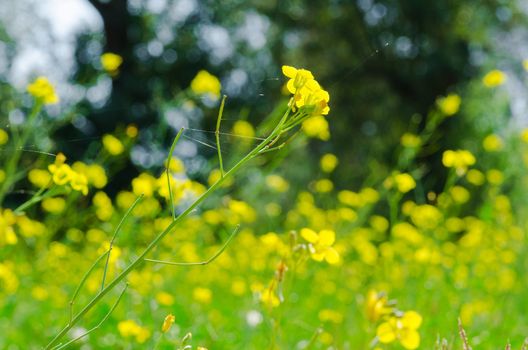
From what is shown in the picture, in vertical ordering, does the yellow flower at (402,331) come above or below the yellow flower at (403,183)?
above

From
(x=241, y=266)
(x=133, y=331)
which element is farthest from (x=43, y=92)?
(x=241, y=266)

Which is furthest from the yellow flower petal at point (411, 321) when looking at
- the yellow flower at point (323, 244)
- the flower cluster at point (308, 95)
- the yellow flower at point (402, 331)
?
the flower cluster at point (308, 95)

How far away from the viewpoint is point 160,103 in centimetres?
220

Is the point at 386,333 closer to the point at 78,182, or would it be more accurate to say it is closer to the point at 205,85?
the point at 78,182

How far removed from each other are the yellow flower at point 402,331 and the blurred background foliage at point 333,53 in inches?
293

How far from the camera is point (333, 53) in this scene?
32.9 ft

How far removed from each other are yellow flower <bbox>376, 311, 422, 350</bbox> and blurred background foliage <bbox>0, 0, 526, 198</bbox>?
7437 millimetres

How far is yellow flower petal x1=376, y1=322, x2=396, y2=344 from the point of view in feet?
3.32

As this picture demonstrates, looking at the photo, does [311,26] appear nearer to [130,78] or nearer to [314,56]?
[314,56]

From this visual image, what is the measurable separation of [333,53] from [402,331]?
923cm

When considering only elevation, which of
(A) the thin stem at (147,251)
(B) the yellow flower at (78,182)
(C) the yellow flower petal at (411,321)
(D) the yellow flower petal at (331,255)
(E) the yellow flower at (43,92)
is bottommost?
(C) the yellow flower petal at (411,321)

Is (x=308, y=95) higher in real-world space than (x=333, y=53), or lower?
higher

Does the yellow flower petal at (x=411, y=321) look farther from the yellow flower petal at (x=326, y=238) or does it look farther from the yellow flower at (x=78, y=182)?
the yellow flower at (x=78, y=182)

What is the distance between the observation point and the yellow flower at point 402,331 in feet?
3.33
